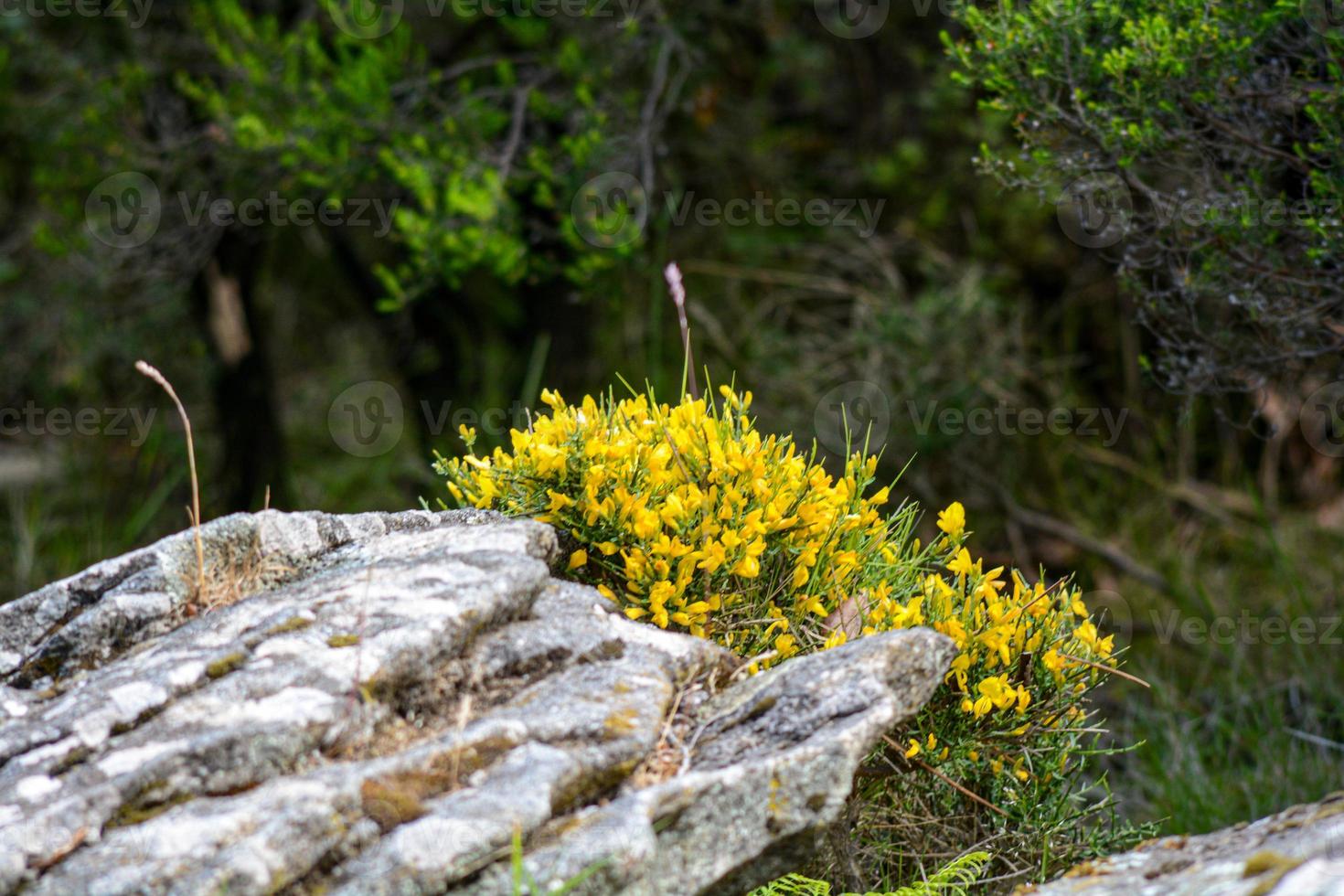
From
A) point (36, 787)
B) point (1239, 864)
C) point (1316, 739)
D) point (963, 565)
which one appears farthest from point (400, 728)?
point (1316, 739)

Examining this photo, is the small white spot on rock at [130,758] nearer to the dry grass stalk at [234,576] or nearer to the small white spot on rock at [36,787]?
the small white spot on rock at [36,787]

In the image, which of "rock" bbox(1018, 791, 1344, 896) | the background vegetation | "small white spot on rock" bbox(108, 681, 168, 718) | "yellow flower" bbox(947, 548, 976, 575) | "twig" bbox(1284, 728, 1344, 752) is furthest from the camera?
the background vegetation

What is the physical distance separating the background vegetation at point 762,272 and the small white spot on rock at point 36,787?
2565 millimetres

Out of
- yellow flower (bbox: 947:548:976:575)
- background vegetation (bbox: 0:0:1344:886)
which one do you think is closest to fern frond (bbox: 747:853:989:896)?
yellow flower (bbox: 947:548:976:575)

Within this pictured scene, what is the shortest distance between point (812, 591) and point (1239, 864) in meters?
0.99

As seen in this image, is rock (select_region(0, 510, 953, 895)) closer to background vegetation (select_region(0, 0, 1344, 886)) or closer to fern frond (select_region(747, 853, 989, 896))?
fern frond (select_region(747, 853, 989, 896))

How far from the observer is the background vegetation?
3.77m

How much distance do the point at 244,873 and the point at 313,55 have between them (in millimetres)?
4557

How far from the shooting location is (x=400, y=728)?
2.04m

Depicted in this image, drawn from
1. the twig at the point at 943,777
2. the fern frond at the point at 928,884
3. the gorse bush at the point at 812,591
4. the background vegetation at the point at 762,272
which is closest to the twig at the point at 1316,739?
the background vegetation at the point at 762,272

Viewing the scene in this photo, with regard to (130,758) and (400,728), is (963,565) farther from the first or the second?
(130,758)

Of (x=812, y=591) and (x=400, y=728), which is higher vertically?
(x=400, y=728)

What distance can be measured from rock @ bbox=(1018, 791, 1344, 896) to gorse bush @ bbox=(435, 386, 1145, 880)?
0.30 m

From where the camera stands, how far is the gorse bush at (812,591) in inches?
98.5
